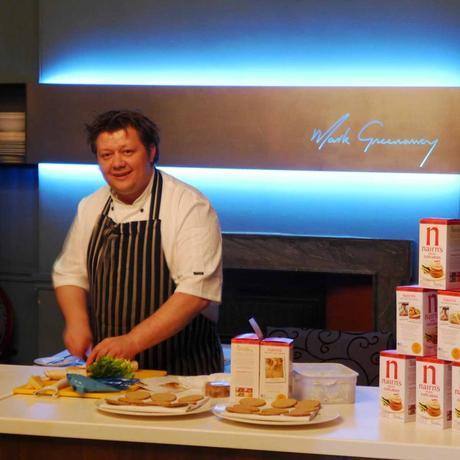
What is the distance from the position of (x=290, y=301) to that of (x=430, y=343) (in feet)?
10.6

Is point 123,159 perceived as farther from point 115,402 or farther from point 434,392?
point 434,392

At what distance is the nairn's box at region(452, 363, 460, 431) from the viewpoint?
2068mm

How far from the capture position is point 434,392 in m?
2.12

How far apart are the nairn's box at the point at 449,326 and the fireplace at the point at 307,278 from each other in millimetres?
2932

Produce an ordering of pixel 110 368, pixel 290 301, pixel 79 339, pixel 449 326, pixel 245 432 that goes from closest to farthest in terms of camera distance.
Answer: pixel 245 432 → pixel 449 326 → pixel 110 368 → pixel 79 339 → pixel 290 301

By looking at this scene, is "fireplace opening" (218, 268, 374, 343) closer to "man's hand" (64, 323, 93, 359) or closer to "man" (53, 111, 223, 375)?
"man" (53, 111, 223, 375)

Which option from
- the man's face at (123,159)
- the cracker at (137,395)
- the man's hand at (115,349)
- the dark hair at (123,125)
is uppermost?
the dark hair at (123,125)

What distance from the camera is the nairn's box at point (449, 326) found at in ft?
6.86

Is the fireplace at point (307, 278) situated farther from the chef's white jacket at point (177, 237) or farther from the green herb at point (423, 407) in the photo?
the green herb at point (423, 407)

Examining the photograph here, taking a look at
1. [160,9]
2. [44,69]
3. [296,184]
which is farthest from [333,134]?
[44,69]

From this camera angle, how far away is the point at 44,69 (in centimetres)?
559

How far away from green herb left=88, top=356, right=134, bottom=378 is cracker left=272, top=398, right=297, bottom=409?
48 cm
